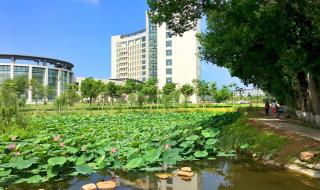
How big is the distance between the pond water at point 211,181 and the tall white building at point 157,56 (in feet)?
208

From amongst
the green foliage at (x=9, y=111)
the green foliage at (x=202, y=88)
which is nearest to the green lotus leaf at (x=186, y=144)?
the green foliage at (x=9, y=111)

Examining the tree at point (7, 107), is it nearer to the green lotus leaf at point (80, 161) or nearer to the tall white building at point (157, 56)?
the green lotus leaf at point (80, 161)

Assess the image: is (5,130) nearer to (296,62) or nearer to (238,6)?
(238,6)

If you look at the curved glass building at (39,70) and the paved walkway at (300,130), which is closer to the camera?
the paved walkway at (300,130)

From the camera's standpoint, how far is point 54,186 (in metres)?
7.67

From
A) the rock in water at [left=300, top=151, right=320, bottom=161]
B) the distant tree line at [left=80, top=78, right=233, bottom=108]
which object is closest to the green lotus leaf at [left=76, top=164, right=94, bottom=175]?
the rock in water at [left=300, top=151, right=320, bottom=161]

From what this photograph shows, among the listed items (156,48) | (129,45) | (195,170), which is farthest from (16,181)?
(129,45)

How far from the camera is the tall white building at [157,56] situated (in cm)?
9000

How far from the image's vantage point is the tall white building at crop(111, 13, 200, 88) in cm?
9000

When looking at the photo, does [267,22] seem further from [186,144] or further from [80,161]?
[80,161]

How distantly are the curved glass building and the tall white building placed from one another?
2309 centimetres

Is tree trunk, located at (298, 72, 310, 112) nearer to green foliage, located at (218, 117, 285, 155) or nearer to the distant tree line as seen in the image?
green foliage, located at (218, 117, 285, 155)

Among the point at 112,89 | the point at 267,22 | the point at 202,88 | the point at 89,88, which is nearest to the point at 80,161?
the point at 267,22

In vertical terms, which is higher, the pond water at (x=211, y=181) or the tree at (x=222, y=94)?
the tree at (x=222, y=94)
